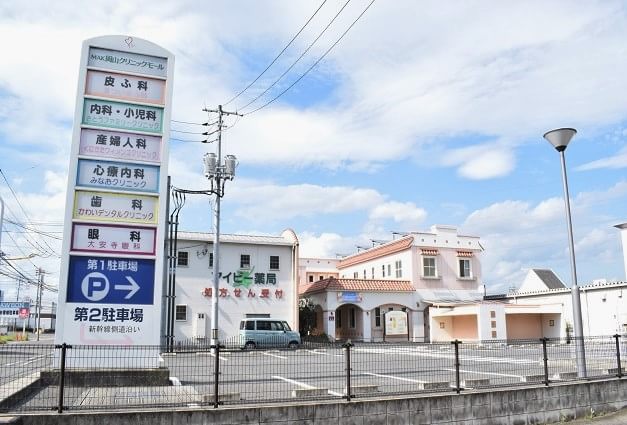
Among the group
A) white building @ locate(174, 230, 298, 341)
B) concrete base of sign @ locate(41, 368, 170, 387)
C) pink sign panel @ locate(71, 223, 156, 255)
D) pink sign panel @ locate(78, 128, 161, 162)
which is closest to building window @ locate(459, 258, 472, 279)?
white building @ locate(174, 230, 298, 341)

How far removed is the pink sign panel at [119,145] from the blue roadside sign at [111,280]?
2098 mm

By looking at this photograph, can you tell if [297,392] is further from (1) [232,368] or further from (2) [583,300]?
(2) [583,300]

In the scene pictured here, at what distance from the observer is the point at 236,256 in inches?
1228

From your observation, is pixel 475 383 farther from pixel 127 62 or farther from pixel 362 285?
pixel 362 285

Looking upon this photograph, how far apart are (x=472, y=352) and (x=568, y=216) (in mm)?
5041

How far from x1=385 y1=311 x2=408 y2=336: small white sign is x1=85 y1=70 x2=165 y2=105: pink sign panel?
961 inches

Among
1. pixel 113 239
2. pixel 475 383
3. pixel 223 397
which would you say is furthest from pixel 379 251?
pixel 223 397

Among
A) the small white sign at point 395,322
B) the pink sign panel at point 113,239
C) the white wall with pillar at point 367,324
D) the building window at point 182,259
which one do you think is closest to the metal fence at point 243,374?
the pink sign panel at point 113,239

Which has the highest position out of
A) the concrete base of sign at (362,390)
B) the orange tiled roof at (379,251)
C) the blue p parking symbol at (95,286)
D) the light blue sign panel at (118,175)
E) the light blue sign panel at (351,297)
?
the orange tiled roof at (379,251)

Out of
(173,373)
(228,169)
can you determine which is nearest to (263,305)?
(228,169)

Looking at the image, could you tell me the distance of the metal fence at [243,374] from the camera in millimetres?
7809

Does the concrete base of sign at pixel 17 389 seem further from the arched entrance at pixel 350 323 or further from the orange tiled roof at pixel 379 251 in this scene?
the orange tiled roof at pixel 379 251

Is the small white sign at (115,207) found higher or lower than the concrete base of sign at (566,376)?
higher

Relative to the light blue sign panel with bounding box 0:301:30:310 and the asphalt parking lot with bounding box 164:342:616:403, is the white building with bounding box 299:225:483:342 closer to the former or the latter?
the asphalt parking lot with bounding box 164:342:616:403
